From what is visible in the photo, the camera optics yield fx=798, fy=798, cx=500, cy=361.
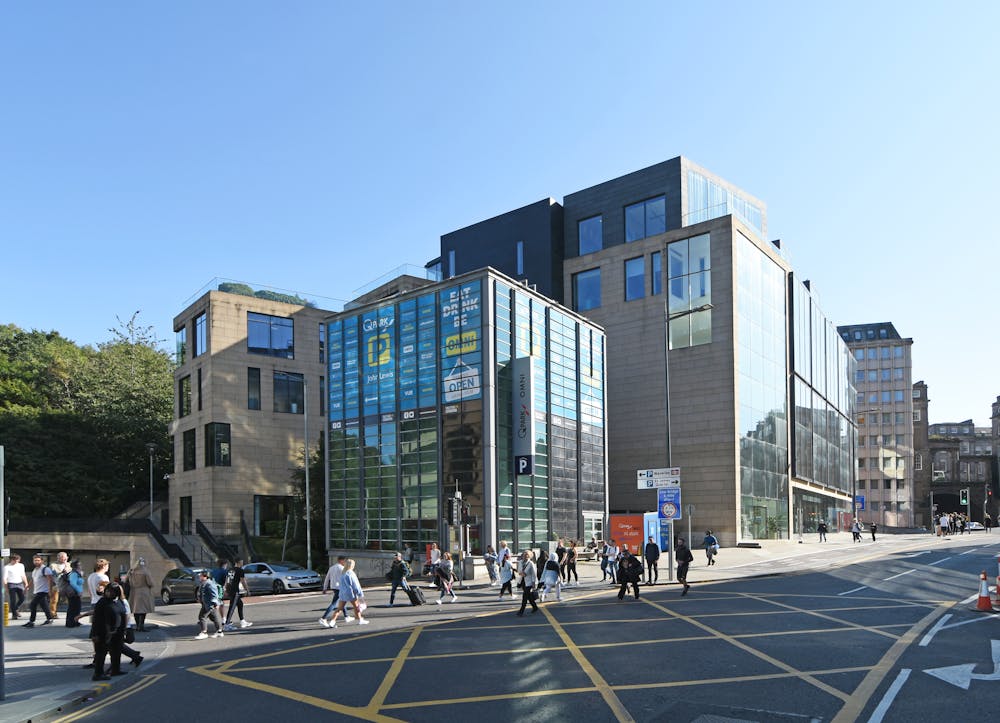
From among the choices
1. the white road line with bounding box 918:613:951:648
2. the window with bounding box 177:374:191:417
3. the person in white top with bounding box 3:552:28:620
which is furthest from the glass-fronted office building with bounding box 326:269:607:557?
the window with bounding box 177:374:191:417

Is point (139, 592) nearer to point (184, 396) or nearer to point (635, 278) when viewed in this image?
point (184, 396)

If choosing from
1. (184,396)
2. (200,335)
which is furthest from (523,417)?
(184,396)

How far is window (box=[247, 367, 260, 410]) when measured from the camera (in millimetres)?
53562

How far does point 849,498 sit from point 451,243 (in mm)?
52651

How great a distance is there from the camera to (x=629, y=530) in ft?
111

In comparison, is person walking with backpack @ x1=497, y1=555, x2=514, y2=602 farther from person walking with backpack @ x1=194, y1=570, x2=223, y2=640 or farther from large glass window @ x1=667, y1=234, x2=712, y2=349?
large glass window @ x1=667, y1=234, x2=712, y2=349

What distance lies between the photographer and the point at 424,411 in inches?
1511

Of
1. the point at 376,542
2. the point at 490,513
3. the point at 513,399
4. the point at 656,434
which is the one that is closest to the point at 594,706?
the point at 490,513

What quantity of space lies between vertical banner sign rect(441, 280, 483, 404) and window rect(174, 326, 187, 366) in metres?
27.4

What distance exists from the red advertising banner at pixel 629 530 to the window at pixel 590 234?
28.5 m

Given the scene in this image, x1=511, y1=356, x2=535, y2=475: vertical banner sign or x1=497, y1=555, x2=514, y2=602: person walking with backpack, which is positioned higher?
x1=511, y1=356, x2=535, y2=475: vertical banner sign

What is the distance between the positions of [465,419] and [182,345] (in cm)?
3083

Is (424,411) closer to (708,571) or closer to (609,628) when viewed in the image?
(708,571)

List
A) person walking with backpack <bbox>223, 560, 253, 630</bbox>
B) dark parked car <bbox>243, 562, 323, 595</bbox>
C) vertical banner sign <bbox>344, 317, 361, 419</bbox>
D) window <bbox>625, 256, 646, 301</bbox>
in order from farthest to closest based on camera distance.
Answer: window <bbox>625, 256, 646, 301</bbox>, vertical banner sign <bbox>344, 317, 361, 419</bbox>, dark parked car <bbox>243, 562, 323, 595</bbox>, person walking with backpack <bbox>223, 560, 253, 630</bbox>
